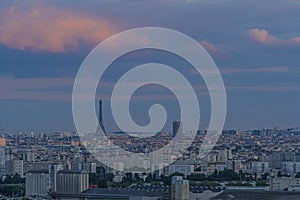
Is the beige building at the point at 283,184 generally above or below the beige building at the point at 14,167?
below

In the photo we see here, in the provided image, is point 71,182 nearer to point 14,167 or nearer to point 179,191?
point 14,167

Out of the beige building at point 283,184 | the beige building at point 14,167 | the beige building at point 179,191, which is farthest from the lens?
the beige building at point 14,167

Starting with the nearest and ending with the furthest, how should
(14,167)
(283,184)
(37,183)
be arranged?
(283,184), (37,183), (14,167)

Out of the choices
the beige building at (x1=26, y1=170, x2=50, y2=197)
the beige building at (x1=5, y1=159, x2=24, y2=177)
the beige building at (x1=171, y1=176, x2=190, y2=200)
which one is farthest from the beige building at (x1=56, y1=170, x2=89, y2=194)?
the beige building at (x1=171, y1=176, x2=190, y2=200)

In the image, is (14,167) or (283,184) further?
(14,167)

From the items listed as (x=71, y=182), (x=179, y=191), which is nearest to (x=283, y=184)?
(x=179, y=191)

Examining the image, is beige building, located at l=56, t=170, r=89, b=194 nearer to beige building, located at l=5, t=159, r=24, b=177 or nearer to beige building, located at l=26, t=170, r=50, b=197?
beige building, located at l=26, t=170, r=50, b=197

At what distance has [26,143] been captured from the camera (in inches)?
781

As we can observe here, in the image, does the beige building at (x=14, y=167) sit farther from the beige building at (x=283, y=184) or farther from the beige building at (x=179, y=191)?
the beige building at (x=179, y=191)

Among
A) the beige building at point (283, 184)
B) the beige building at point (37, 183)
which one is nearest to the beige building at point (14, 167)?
the beige building at point (37, 183)

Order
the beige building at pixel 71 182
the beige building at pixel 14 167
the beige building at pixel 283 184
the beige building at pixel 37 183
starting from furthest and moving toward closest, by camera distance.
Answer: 1. the beige building at pixel 14 167
2. the beige building at pixel 37 183
3. the beige building at pixel 71 182
4. the beige building at pixel 283 184

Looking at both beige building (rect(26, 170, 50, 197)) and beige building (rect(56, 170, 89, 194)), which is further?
beige building (rect(26, 170, 50, 197))

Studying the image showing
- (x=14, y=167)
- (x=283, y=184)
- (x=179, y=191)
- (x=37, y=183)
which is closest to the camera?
(x=179, y=191)

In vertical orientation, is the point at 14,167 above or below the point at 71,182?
above
